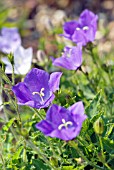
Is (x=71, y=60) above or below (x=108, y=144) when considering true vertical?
above

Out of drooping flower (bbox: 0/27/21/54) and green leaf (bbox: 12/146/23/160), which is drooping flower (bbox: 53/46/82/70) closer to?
green leaf (bbox: 12/146/23/160)

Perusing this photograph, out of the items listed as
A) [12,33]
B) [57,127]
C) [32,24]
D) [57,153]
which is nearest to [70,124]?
[57,127]

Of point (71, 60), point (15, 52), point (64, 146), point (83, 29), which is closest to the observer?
point (64, 146)

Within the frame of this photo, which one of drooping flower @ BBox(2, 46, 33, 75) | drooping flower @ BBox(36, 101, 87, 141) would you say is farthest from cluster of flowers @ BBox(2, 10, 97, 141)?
drooping flower @ BBox(2, 46, 33, 75)

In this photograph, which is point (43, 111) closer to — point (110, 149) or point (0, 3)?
point (110, 149)

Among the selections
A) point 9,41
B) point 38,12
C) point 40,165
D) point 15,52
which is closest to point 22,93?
point 40,165

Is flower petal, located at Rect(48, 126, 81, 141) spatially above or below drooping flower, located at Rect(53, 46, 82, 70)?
below

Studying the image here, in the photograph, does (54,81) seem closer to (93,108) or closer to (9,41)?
(93,108)

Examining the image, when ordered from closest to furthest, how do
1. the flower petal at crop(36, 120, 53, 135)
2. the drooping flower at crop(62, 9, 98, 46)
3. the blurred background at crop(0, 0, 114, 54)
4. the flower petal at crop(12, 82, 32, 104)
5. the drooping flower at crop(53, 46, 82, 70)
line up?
the flower petal at crop(36, 120, 53, 135)
the flower petal at crop(12, 82, 32, 104)
the drooping flower at crop(53, 46, 82, 70)
the drooping flower at crop(62, 9, 98, 46)
the blurred background at crop(0, 0, 114, 54)
